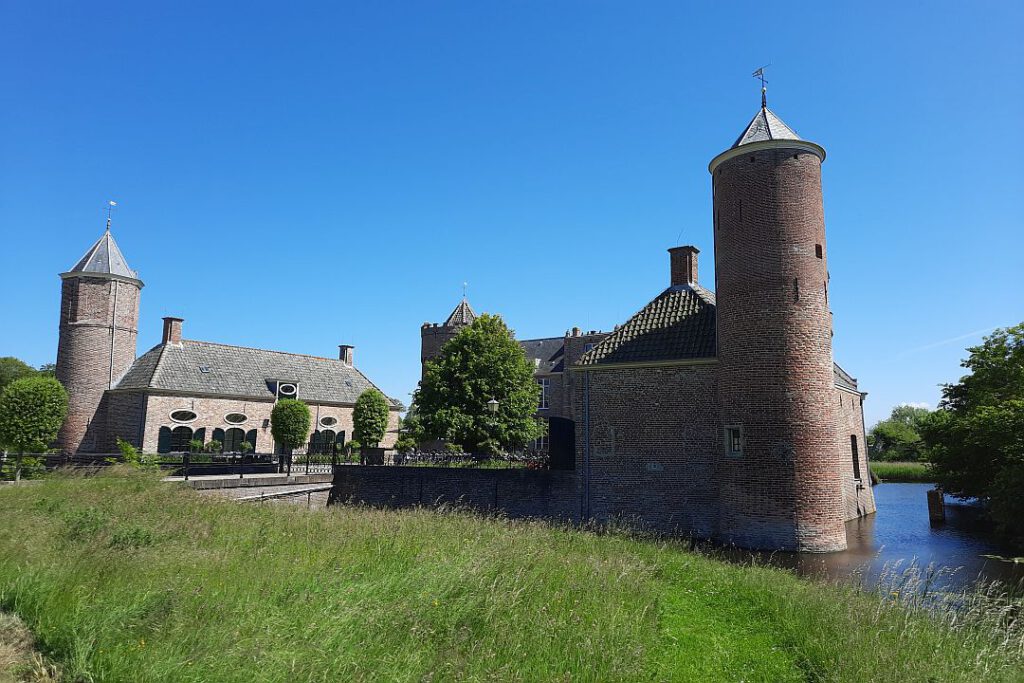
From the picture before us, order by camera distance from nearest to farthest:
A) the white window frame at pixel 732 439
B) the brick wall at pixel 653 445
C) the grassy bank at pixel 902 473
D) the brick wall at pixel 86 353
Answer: the white window frame at pixel 732 439, the brick wall at pixel 653 445, the brick wall at pixel 86 353, the grassy bank at pixel 902 473

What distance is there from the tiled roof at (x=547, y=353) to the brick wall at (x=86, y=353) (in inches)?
1070

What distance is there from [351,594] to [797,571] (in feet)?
34.8

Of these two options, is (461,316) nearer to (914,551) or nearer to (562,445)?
(562,445)

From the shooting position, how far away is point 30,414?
24.2 metres

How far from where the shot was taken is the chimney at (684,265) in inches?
827

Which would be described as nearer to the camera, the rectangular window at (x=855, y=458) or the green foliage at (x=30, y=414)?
the rectangular window at (x=855, y=458)

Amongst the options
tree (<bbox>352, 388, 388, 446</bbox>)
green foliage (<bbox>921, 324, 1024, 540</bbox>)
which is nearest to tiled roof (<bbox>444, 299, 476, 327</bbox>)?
tree (<bbox>352, 388, 388, 446</bbox>)

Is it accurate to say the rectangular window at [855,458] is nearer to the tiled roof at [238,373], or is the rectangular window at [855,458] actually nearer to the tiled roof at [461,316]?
the tiled roof at [461,316]

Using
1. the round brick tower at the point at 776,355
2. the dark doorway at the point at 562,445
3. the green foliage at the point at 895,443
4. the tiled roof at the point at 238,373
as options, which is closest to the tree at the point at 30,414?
the tiled roof at the point at 238,373

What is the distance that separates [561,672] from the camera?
588 cm

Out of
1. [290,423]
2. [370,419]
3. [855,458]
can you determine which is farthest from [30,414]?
[855,458]

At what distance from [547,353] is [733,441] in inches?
1305

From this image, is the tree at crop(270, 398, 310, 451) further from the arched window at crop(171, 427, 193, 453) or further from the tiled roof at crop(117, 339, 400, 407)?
the arched window at crop(171, 427, 193, 453)

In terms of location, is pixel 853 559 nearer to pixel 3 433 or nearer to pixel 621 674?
pixel 621 674
